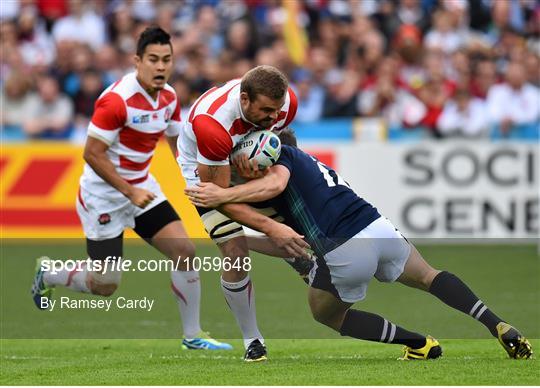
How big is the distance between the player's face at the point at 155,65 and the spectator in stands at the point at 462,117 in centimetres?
731

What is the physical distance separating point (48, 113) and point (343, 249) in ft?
34.4

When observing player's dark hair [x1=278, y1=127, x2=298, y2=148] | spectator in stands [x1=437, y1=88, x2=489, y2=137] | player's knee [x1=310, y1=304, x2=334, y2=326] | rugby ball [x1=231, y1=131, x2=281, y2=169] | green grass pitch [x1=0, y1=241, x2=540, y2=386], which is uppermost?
rugby ball [x1=231, y1=131, x2=281, y2=169]

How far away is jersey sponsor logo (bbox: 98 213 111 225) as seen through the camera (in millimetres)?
10500

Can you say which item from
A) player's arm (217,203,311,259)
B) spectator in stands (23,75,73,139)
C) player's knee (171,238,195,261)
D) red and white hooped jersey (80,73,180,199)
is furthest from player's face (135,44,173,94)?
spectator in stands (23,75,73,139)

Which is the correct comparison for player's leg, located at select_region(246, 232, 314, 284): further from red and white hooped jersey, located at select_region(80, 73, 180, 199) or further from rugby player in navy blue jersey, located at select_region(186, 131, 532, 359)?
red and white hooped jersey, located at select_region(80, 73, 180, 199)

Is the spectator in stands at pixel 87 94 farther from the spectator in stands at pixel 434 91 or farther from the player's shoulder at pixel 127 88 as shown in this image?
the player's shoulder at pixel 127 88

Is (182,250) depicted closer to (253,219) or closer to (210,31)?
(253,219)

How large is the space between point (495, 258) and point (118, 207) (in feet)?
20.2

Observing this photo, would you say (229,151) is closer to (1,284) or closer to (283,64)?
(1,284)

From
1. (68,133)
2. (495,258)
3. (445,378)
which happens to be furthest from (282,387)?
(68,133)

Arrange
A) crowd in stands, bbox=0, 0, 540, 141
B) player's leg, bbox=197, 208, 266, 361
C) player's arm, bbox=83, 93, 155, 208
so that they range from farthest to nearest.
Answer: crowd in stands, bbox=0, 0, 540, 141, player's arm, bbox=83, 93, 155, 208, player's leg, bbox=197, 208, 266, 361

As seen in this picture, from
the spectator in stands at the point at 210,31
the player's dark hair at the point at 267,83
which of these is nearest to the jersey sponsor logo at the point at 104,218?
the player's dark hair at the point at 267,83

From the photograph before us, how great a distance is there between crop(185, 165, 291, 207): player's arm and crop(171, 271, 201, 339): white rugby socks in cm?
196

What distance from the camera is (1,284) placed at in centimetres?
1275
